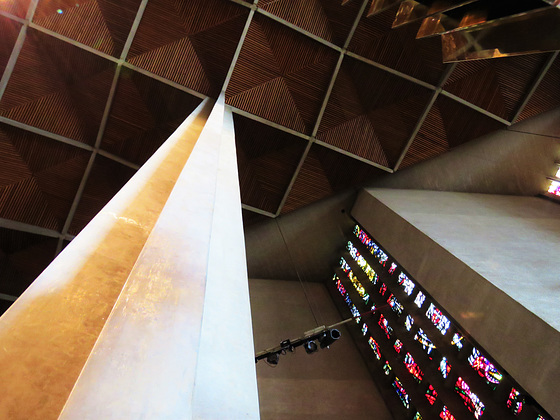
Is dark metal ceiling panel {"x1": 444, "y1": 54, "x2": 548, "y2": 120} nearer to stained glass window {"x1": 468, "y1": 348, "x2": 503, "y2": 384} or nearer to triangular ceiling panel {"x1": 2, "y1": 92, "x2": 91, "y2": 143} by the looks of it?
stained glass window {"x1": 468, "y1": 348, "x2": 503, "y2": 384}

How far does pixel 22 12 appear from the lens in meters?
9.77

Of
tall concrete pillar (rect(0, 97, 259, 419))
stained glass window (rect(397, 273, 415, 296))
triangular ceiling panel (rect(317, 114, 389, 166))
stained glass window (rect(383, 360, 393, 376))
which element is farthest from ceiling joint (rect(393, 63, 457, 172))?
tall concrete pillar (rect(0, 97, 259, 419))

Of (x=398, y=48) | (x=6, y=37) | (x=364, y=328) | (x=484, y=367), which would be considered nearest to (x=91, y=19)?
(x=6, y=37)

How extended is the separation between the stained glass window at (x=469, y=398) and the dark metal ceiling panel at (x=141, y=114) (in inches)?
316

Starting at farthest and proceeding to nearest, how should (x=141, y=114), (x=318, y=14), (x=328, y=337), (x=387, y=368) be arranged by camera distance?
1. (x=141, y=114)
2. (x=387, y=368)
3. (x=318, y=14)
4. (x=328, y=337)

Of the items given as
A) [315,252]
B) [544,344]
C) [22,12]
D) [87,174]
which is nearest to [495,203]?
[315,252]

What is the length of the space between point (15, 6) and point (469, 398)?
1115 cm

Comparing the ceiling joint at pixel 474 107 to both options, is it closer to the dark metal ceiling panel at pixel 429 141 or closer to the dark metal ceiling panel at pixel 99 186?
the dark metal ceiling panel at pixel 429 141

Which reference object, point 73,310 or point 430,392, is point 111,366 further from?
point 430,392

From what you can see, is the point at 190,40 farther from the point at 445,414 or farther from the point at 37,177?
the point at 445,414

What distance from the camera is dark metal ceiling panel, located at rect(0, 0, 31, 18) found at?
380 inches

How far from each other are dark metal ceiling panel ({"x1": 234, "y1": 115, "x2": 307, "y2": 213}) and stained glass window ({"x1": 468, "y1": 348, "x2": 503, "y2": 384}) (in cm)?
631

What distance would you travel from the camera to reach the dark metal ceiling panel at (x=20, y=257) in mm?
12141

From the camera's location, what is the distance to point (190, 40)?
34.7 feet
